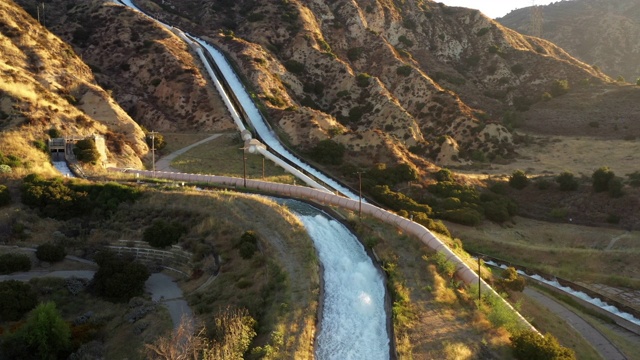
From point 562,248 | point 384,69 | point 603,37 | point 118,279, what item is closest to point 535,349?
point 118,279

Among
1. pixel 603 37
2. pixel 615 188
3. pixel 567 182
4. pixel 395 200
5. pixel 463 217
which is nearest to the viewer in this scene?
pixel 463 217

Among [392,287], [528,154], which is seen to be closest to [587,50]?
[528,154]

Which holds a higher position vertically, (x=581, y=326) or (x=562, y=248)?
(x=562, y=248)

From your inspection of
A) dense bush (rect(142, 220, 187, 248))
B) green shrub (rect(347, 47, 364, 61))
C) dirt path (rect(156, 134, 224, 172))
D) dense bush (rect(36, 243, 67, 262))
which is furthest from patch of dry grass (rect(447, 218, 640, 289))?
green shrub (rect(347, 47, 364, 61))

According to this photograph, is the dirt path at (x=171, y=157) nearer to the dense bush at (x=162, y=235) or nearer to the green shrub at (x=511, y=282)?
the dense bush at (x=162, y=235)

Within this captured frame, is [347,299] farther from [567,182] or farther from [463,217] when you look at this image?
[567,182]
